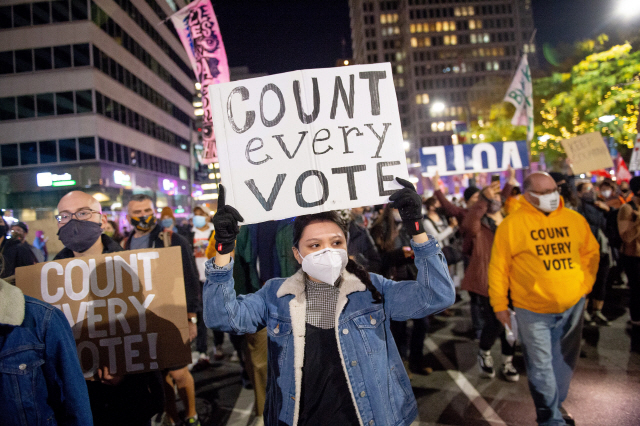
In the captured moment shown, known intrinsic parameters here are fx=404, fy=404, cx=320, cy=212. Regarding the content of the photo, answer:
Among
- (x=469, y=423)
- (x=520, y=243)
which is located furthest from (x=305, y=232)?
(x=469, y=423)

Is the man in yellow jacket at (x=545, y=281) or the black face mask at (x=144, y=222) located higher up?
the black face mask at (x=144, y=222)

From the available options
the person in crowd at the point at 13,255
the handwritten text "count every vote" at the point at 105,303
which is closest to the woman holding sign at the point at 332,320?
the handwritten text "count every vote" at the point at 105,303

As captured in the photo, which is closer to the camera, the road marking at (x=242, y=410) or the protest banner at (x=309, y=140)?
the protest banner at (x=309, y=140)

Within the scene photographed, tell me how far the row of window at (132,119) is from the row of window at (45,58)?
8.91ft

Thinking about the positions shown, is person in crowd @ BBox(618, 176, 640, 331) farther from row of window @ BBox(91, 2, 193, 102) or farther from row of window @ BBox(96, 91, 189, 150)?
row of window @ BBox(91, 2, 193, 102)

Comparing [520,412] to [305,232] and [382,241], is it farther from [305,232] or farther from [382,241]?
[305,232]

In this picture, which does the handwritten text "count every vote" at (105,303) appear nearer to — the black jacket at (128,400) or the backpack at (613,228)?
the black jacket at (128,400)

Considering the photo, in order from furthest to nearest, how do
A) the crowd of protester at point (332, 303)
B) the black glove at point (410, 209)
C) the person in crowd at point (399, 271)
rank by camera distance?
1. the person in crowd at point (399, 271)
2. the black glove at point (410, 209)
3. the crowd of protester at point (332, 303)

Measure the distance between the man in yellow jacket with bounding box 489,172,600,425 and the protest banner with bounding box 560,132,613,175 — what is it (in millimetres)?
4902

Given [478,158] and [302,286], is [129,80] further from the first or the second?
[302,286]

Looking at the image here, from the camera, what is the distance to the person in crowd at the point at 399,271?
4.69 meters

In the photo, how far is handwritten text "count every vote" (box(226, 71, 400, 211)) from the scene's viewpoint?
237cm

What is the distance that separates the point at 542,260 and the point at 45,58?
116ft

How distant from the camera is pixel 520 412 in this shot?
394 cm
